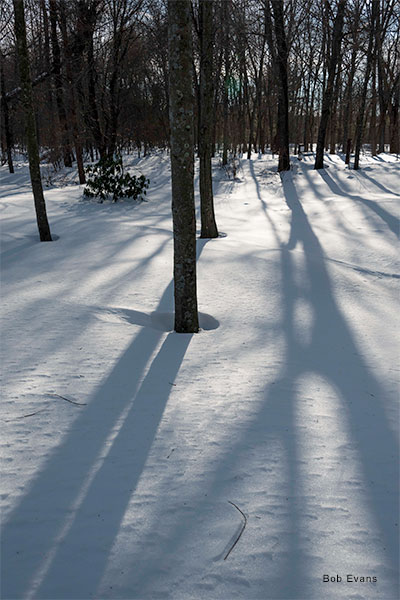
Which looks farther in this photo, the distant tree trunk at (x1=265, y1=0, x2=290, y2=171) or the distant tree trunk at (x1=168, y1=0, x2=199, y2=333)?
the distant tree trunk at (x1=265, y1=0, x2=290, y2=171)

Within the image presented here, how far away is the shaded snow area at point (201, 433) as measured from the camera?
1.88 m

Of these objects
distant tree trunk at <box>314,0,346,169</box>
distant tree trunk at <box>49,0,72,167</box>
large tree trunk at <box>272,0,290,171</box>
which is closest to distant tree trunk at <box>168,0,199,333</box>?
distant tree trunk at <box>49,0,72,167</box>

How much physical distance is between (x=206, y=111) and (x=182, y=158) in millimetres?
4866

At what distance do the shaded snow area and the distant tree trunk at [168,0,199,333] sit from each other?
375mm

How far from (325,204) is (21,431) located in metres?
11.3

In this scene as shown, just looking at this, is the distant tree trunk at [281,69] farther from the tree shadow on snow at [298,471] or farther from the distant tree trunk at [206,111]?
the tree shadow on snow at [298,471]

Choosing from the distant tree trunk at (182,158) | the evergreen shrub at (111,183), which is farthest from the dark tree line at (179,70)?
the evergreen shrub at (111,183)

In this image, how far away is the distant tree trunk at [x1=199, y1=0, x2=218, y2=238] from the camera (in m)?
7.79

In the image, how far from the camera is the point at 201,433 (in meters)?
2.80

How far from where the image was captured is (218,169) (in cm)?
2078

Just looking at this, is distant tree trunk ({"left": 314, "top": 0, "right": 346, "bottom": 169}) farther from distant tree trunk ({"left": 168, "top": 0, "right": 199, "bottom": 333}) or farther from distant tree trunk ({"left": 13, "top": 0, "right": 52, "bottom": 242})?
distant tree trunk ({"left": 168, "top": 0, "right": 199, "bottom": 333})

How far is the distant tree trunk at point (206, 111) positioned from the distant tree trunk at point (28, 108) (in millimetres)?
3035

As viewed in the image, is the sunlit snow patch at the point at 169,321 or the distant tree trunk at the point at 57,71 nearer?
the sunlit snow patch at the point at 169,321

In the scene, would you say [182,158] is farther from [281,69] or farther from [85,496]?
[281,69]
